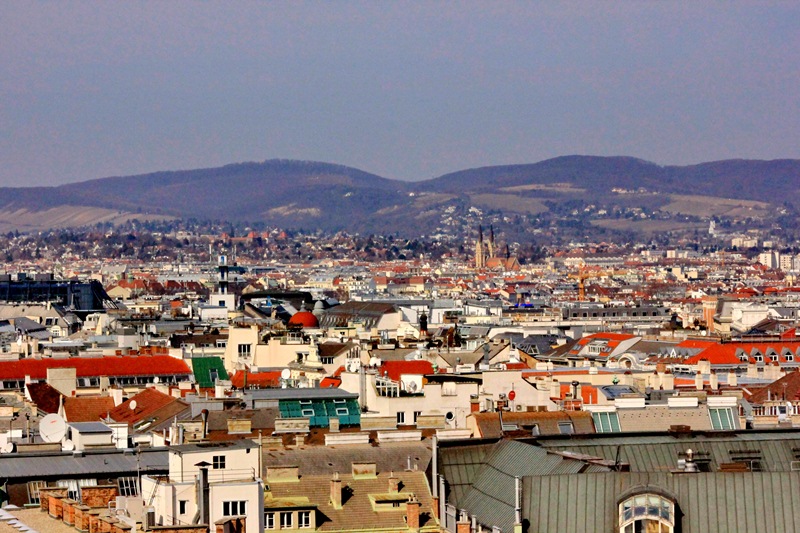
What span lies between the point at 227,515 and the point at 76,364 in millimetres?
41978

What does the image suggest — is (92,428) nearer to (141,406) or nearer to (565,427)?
(565,427)

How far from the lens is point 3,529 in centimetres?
2386

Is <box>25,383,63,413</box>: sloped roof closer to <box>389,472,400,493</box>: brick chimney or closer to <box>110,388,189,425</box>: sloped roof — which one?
<box>110,388,189,425</box>: sloped roof

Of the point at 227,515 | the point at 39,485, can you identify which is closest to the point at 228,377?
the point at 39,485

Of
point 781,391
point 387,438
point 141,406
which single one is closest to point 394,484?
point 387,438

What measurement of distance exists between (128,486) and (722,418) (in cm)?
1472

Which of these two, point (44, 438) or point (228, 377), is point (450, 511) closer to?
point (44, 438)

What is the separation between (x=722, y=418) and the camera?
43.5 metres

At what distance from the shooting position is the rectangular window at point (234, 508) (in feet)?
90.3

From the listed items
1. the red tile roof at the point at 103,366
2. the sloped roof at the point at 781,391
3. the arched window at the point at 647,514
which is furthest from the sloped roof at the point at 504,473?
the red tile roof at the point at 103,366

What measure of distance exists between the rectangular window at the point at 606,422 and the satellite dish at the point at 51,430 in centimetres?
1018

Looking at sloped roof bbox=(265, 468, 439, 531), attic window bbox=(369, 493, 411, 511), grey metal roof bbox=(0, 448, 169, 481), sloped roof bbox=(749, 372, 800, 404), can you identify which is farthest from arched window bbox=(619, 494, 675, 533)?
sloped roof bbox=(749, 372, 800, 404)

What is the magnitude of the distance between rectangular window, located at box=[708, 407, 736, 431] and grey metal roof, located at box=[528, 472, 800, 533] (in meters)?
14.8

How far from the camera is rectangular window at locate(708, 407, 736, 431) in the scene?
4288cm
